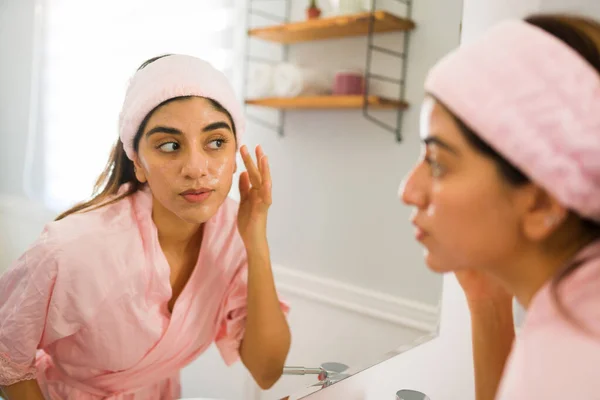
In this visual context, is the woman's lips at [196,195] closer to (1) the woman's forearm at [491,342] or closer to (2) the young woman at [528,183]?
(2) the young woman at [528,183]

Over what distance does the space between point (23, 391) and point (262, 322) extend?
1.10 ft

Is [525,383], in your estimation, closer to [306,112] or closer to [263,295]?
[263,295]

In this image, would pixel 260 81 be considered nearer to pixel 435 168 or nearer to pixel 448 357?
pixel 435 168

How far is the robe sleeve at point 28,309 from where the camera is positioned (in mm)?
562

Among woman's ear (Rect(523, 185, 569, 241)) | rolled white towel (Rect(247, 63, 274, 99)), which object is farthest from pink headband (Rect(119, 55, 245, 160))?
woman's ear (Rect(523, 185, 569, 241))

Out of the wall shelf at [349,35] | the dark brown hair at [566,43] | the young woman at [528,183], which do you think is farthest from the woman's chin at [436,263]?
the wall shelf at [349,35]

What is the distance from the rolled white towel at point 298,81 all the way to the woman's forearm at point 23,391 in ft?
1.73

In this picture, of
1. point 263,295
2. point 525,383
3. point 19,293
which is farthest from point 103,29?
point 525,383

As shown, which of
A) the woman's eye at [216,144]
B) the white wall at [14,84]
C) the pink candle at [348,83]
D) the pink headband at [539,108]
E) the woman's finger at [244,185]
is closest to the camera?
the pink headband at [539,108]

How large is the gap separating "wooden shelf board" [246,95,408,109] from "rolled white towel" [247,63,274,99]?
11mm

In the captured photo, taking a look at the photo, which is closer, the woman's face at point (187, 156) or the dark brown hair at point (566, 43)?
the dark brown hair at point (566, 43)

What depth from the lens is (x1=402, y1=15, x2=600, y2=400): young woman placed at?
0.44 meters

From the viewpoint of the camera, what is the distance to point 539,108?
440 millimetres

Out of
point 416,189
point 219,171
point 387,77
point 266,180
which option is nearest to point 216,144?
point 219,171
